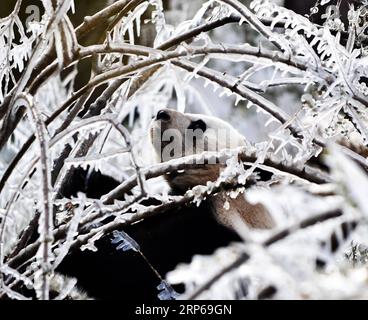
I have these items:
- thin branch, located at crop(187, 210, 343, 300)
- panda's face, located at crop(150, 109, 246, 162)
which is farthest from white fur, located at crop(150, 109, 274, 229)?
thin branch, located at crop(187, 210, 343, 300)

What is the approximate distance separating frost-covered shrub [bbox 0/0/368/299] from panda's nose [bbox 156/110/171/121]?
0.02 meters

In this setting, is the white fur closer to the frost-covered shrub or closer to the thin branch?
the frost-covered shrub

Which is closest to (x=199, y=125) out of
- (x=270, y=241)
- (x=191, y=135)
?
(x=191, y=135)

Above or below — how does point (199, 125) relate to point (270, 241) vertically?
above

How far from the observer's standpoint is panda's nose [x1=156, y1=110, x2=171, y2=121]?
1.35 m

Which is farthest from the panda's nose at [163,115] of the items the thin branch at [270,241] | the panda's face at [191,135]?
the thin branch at [270,241]

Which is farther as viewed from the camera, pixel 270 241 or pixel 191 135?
pixel 191 135

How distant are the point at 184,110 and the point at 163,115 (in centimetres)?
5

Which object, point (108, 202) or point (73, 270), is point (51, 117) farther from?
point (73, 270)

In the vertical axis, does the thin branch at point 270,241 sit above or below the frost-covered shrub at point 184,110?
below

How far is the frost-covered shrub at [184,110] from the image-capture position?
0.70 meters

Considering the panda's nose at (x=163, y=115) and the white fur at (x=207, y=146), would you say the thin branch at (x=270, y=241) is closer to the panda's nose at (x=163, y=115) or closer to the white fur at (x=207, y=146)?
the white fur at (x=207, y=146)

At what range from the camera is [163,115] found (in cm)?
136

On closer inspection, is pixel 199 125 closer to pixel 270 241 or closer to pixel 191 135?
pixel 191 135
